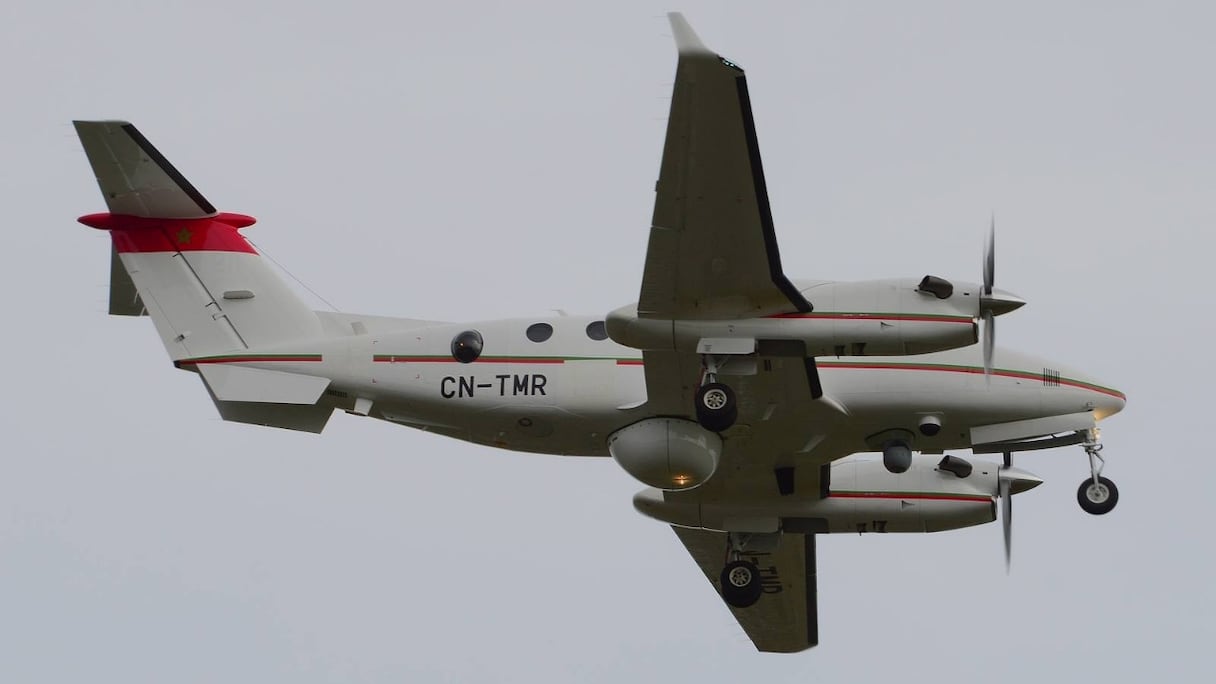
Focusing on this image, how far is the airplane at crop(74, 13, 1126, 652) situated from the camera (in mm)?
22938

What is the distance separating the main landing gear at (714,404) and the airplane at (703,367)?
25 millimetres

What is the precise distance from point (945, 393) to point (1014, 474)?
3.41 metres

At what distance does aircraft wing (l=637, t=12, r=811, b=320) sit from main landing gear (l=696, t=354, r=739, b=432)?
3.05 ft

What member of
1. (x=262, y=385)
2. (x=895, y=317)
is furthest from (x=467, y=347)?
(x=895, y=317)

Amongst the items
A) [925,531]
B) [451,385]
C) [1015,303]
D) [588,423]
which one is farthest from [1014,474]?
[451,385]

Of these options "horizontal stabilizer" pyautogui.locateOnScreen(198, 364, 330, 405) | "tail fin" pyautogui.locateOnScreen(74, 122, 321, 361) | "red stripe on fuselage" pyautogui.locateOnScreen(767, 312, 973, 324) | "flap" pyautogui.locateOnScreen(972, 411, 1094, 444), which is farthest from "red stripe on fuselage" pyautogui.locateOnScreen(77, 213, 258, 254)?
"flap" pyautogui.locateOnScreen(972, 411, 1094, 444)

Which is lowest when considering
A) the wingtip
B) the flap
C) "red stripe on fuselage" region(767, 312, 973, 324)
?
the flap

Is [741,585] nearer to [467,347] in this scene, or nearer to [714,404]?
[714,404]

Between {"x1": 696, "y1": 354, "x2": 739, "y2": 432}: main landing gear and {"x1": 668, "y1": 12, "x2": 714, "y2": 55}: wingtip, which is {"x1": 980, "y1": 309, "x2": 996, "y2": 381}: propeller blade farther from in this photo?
{"x1": 668, "y1": 12, "x2": 714, "y2": 55}: wingtip

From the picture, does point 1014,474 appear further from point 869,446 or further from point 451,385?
point 451,385

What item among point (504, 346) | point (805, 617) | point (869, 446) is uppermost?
point (504, 346)

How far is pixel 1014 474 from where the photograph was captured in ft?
92.7

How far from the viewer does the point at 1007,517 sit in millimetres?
28703

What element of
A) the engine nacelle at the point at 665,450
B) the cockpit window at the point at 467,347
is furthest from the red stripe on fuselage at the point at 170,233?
the engine nacelle at the point at 665,450
